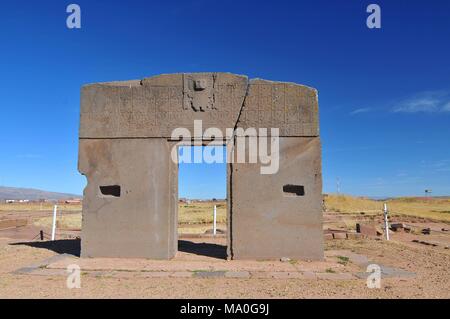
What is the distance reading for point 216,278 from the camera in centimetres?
703

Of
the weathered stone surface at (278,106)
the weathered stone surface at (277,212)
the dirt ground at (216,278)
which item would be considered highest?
the weathered stone surface at (278,106)

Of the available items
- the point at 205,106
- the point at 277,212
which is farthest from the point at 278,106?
the point at 277,212

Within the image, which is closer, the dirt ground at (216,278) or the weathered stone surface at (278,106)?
the dirt ground at (216,278)

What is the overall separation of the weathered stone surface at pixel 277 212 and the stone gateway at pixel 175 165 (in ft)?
0.07

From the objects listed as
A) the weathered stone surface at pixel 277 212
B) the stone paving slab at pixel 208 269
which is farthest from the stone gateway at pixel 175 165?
the stone paving slab at pixel 208 269

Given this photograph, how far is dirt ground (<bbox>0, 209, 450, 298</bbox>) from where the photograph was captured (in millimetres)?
5934

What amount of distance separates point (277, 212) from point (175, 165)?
2.55 m

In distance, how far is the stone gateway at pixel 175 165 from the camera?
→ 8664mm

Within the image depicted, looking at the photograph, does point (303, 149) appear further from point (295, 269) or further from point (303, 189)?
point (295, 269)

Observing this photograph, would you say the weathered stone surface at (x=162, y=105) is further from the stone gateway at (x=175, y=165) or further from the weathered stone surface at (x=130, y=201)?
the weathered stone surface at (x=130, y=201)

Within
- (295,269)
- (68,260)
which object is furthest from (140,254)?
(295,269)

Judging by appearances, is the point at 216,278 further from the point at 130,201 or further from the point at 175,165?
the point at 175,165

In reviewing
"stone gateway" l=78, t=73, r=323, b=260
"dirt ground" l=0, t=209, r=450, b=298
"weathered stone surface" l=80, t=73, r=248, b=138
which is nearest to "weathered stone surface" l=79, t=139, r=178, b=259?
"stone gateway" l=78, t=73, r=323, b=260
